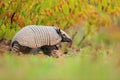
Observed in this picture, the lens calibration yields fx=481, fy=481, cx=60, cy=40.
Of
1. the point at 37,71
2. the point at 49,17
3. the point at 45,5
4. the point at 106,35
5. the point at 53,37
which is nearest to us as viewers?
the point at 37,71

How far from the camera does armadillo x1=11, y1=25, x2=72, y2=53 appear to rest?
468 inches

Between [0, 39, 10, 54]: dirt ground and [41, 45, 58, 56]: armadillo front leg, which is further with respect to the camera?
[0, 39, 10, 54]: dirt ground

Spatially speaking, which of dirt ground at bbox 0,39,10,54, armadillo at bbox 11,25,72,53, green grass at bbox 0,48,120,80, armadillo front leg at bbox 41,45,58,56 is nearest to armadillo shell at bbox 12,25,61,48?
armadillo at bbox 11,25,72,53

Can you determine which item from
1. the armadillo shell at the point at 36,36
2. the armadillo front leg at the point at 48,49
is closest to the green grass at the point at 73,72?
the armadillo shell at the point at 36,36

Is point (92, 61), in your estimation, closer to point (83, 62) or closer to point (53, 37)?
point (83, 62)

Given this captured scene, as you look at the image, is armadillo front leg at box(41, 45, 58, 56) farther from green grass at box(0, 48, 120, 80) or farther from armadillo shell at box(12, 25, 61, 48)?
green grass at box(0, 48, 120, 80)

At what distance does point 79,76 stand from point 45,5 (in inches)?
342

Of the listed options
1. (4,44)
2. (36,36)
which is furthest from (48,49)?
(4,44)

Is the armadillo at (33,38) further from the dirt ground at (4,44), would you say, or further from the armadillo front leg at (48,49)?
the dirt ground at (4,44)

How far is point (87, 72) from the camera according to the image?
204 inches

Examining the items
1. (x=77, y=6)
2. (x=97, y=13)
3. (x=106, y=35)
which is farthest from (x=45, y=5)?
(x=106, y=35)

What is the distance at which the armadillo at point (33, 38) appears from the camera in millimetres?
11875

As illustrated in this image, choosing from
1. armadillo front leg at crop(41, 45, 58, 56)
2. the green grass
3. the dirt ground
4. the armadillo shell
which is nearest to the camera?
the green grass

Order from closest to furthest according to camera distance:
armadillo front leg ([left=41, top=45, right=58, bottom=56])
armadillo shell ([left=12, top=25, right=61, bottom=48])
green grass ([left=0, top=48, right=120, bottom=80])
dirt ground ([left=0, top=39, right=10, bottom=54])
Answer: green grass ([left=0, top=48, right=120, bottom=80])
armadillo shell ([left=12, top=25, right=61, bottom=48])
armadillo front leg ([left=41, top=45, right=58, bottom=56])
dirt ground ([left=0, top=39, right=10, bottom=54])
